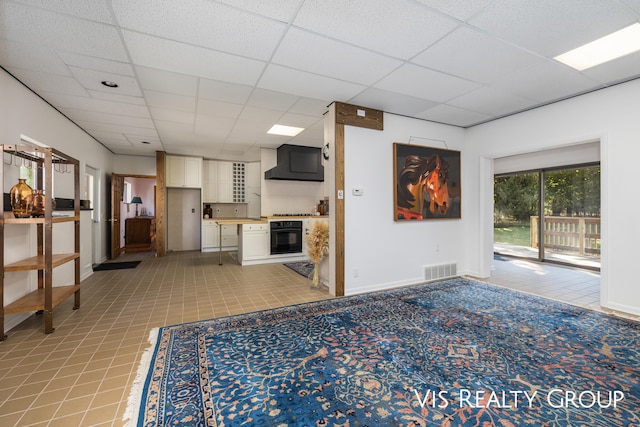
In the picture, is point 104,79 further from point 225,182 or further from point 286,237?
point 225,182

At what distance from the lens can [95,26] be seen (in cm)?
213

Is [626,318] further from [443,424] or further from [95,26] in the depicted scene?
[95,26]

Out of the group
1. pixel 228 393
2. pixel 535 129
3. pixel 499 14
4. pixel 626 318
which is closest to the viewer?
pixel 228 393

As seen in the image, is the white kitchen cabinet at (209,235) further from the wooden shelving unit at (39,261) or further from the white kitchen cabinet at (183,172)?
the wooden shelving unit at (39,261)

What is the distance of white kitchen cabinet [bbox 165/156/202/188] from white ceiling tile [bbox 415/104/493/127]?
574 centimetres

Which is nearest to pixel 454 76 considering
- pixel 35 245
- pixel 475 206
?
pixel 475 206

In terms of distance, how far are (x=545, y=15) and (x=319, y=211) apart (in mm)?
5311

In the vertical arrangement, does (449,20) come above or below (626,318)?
above

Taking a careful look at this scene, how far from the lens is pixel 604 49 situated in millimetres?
2527

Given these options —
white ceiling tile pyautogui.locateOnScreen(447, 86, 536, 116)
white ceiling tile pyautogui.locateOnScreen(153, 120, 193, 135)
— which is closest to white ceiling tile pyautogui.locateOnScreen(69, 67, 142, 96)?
white ceiling tile pyautogui.locateOnScreen(153, 120, 193, 135)

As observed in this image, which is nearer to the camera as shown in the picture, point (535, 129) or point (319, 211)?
point (535, 129)

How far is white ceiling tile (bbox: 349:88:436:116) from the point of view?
3480 millimetres

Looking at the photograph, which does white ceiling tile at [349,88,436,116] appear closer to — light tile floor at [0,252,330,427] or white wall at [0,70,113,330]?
light tile floor at [0,252,330,427]

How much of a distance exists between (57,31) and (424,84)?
3.47 m
